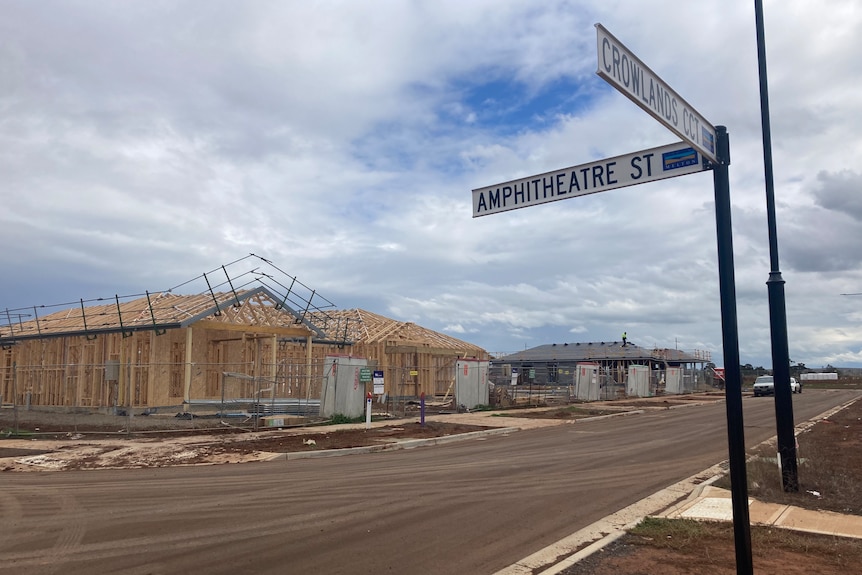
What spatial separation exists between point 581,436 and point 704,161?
1630 centimetres

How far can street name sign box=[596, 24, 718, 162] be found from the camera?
4.30 metres

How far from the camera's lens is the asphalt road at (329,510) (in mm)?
7133

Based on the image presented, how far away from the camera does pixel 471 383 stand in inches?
1292

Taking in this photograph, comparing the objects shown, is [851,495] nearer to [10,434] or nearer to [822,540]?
[822,540]

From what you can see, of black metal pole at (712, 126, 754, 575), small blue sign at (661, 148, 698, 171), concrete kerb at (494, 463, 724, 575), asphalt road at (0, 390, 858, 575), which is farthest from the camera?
asphalt road at (0, 390, 858, 575)

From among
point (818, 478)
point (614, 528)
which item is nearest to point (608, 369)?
point (818, 478)

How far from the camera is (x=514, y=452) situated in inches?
651

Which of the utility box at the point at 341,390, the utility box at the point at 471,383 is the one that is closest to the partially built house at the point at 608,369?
the utility box at the point at 471,383

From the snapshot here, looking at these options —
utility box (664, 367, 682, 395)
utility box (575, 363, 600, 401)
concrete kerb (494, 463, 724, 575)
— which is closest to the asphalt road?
concrete kerb (494, 463, 724, 575)

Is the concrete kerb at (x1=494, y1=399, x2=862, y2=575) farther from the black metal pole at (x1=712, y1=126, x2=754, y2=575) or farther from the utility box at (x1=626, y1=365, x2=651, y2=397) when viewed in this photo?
the utility box at (x1=626, y1=365, x2=651, y2=397)

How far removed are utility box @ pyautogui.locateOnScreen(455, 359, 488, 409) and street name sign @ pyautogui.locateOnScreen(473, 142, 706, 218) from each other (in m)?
26.3

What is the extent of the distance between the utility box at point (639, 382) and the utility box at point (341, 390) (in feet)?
98.0

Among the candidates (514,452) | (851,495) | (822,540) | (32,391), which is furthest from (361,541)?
(32,391)

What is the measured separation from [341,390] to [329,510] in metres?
15.4
